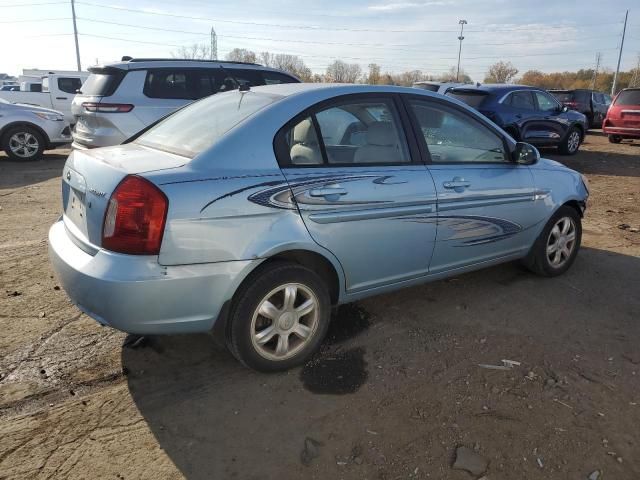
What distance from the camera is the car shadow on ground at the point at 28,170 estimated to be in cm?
880

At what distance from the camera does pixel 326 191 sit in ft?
9.98

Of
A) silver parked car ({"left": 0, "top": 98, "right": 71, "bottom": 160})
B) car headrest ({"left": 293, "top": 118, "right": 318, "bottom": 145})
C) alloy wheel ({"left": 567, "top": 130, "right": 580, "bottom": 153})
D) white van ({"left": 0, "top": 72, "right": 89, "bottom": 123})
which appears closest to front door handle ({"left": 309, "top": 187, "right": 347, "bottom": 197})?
car headrest ({"left": 293, "top": 118, "right": 318, "bottom": 145})

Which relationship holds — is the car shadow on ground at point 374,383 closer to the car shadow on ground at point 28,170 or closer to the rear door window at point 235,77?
the rear door window at point 235,77

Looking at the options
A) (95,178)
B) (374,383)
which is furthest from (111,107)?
(374,383)

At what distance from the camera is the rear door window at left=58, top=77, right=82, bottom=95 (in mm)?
17517

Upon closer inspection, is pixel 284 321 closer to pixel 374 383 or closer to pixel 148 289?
pixel 374 383

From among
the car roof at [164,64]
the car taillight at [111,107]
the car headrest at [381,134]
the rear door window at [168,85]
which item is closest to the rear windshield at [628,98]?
the car roof at [164,64]

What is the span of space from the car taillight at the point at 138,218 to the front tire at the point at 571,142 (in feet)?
42.2

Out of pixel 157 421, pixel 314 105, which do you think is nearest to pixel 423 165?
pixel 314 105

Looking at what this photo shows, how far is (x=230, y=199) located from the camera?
2.71 metres

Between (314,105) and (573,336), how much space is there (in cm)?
238

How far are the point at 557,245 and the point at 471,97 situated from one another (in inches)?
315

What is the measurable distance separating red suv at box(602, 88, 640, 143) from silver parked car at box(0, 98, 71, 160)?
50.1 ft

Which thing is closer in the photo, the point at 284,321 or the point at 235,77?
the point at 284,321
